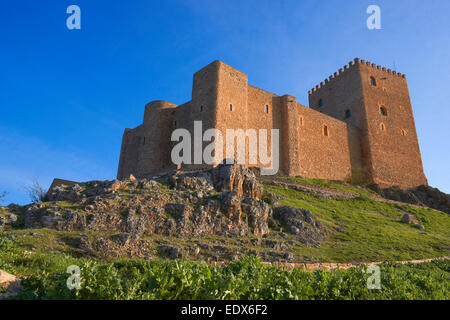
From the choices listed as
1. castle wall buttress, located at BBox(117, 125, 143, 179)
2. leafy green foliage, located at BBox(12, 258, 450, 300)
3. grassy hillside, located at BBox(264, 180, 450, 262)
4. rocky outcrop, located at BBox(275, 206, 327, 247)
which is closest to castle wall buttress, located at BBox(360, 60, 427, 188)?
grassy hillside, located at BBox(264, 180, 450, 262)

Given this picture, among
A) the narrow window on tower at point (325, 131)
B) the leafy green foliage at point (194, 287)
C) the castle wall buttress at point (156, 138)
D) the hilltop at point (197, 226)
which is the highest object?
the narrow window on tower at point (325, 131)

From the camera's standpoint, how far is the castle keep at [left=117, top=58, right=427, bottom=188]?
2684 cm

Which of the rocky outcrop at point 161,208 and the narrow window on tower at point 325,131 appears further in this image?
the narrow window on tower at point 325,131

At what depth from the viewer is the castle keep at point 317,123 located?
88.1 ft

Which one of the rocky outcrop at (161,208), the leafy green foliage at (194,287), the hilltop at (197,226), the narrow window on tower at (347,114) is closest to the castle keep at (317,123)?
the narrow window on tower at (347,114)

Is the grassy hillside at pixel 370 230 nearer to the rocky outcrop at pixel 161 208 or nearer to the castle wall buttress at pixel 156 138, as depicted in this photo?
the rocky outcrop at pixel 161 208

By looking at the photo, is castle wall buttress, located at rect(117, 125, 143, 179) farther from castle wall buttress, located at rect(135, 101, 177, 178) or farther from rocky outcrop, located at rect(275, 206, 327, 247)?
rocky outcrop, located at rect(275, 206, 327, 247)

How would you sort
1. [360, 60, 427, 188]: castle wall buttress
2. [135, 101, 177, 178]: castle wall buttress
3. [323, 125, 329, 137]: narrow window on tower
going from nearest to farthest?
[135, 101, 177, 178]: castle wall buttress → [323, 125, 329, 137]: narrow window on tower → [360, 60, 427, 188]: castle wall buttress

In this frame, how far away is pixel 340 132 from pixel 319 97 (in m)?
9.94

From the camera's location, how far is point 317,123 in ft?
112

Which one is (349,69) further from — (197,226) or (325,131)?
(197,226)
